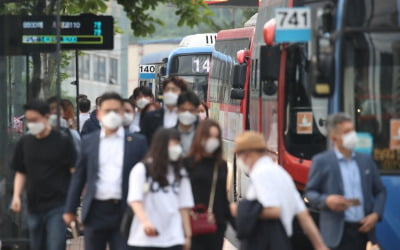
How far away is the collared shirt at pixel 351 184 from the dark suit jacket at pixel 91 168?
1713 mm

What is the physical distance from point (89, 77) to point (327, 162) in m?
83.7

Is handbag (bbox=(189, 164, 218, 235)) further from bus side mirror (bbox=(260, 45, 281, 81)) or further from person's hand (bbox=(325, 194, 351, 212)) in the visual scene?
bus side mirror (bbox=(260, 45, 281, 81))

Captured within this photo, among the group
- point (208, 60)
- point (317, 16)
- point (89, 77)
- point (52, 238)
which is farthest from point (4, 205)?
point (89, 77)

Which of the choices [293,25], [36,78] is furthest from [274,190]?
[36,78]

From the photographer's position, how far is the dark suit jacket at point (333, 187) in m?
11.1

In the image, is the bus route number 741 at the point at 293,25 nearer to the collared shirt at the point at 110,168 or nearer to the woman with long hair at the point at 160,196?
the collared shirt at the point at 110,168

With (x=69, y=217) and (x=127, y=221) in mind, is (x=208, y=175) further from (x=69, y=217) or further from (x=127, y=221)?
(x=69, y=217)

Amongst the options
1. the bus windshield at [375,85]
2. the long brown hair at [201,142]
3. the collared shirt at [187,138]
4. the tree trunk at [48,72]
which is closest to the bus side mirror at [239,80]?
the tree trunk at [48,72]

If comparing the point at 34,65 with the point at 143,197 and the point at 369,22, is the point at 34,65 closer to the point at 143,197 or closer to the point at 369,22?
the point at 369,22

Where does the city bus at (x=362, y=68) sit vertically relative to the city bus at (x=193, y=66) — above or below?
above

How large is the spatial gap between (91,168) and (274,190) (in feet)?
6.84

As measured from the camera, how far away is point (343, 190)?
11172 mm

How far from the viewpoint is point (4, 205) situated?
14172mm

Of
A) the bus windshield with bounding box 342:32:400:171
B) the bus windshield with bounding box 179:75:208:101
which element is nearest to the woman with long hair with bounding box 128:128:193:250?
the bus windshield with bounding box 342:32:400:171
